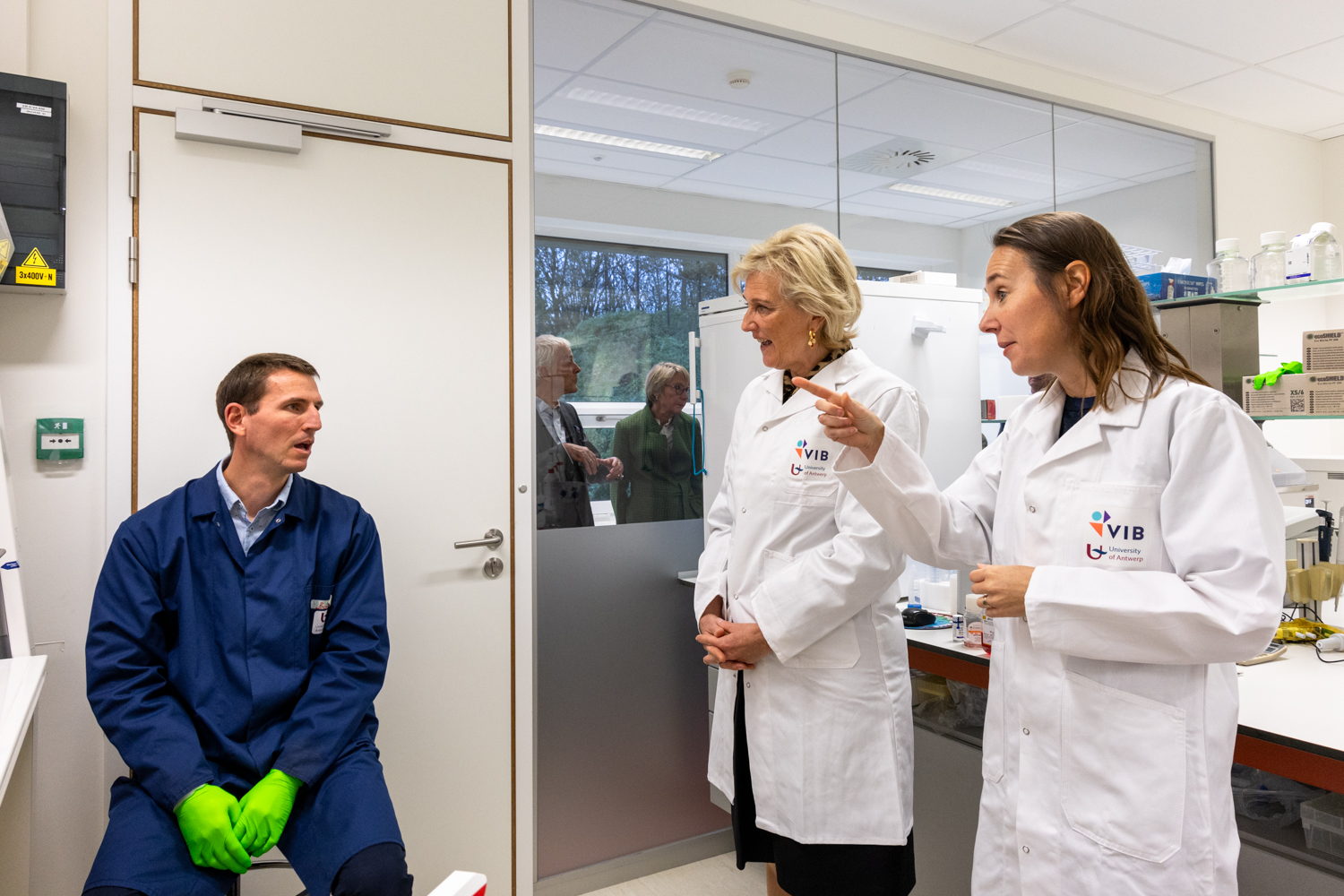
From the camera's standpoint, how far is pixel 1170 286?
2252 mm

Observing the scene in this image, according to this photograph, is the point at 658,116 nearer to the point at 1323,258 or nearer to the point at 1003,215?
the point at 1003,215

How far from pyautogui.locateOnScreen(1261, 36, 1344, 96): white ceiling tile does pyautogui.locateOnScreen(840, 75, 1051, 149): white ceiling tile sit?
953mm

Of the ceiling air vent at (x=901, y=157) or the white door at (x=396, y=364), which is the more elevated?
the ceiling air vent at (x=901, y=157)

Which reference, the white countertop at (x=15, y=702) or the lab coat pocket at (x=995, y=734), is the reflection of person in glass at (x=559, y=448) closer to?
the white countertop at (x=15, y=702)

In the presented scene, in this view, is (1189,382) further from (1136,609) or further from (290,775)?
(290,775)

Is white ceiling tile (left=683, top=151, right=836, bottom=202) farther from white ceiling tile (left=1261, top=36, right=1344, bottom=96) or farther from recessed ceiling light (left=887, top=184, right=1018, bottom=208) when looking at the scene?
white ceiling tile (left=1261, top=36, right=1344, bottom=96)

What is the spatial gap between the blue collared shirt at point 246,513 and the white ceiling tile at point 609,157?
128 centimetres

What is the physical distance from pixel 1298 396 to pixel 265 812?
7.59 feet

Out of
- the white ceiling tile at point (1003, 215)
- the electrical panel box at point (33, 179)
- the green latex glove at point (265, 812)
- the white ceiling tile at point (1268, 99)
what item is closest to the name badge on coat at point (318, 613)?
the green latex glove at point (265, 812)

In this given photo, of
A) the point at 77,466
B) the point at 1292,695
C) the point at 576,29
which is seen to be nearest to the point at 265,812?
the point at 77,466

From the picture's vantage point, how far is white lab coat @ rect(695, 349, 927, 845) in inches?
64.5

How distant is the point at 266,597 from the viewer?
1810 mm

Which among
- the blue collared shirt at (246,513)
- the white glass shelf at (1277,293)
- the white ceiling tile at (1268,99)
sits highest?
the white ceiling tile at (1268,99)

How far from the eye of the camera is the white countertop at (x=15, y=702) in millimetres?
1353
